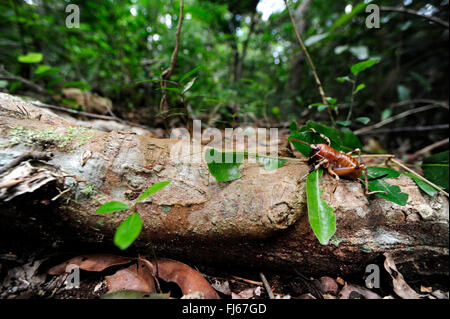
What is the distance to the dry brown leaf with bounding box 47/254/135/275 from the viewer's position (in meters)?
1.02

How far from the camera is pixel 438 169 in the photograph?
4.81 ft

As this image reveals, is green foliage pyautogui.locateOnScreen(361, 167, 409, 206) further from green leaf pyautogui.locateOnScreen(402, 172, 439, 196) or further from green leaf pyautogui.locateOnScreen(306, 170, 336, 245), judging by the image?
green leaf pyautogui.locateOnScreen(306, 170, 336, 245)

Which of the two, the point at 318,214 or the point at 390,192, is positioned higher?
the point at 390,192

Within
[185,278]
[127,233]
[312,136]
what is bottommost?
[185,278]

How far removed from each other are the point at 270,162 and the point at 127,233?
0.86 metres

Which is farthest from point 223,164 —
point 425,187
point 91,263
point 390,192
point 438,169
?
point 438,169

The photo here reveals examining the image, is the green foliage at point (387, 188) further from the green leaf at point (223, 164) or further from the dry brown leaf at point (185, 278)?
the dry brown leaf at point (185, 278)

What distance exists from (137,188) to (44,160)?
0.48m

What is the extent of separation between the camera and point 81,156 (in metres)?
1.08

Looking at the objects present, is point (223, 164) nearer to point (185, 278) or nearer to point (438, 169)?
point (185, 278)

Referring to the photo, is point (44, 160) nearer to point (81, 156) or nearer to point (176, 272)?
point (81, 156)

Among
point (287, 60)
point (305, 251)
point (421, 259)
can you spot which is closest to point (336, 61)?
→ point (287, 60)

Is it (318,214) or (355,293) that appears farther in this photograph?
(355,293)

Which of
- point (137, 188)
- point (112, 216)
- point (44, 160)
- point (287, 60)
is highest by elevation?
point (287, 60)
